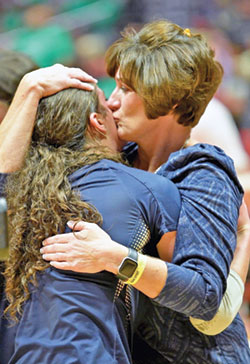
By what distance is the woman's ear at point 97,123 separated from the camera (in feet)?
6.45

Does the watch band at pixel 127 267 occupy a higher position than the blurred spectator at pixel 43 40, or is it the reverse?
the watch band at pixel 127 267

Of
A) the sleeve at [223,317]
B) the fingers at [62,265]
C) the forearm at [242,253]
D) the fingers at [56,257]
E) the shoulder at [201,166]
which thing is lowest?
the sleeve at [223,317]

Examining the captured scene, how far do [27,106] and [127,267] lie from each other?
63 centimetres

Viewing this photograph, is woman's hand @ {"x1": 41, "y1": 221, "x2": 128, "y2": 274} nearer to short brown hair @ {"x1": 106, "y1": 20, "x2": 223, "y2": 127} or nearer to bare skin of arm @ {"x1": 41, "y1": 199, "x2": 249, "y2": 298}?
bare skin of arm @ {"x1": 41, "y1": 199, "x2": 249, "y2": 298}

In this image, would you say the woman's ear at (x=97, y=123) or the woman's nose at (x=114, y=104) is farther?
the woman's nose at (x=114, y=104)

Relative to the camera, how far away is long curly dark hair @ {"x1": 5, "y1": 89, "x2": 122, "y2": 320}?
5.82 ft

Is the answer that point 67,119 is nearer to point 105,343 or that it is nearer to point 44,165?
point 44,165

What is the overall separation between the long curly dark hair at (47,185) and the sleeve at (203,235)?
0.25 meters

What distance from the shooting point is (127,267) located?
5.52 ft

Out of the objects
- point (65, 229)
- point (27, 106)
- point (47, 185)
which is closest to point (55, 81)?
point (27, 106)

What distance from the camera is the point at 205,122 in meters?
3.19

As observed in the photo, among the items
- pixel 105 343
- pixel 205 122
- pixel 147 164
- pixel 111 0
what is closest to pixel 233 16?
pixel 111 0

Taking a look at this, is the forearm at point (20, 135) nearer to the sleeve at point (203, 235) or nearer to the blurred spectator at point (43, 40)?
the sleeve at point (203, 235)

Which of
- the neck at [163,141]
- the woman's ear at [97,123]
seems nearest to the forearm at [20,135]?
the woman's ear at [97,123]
